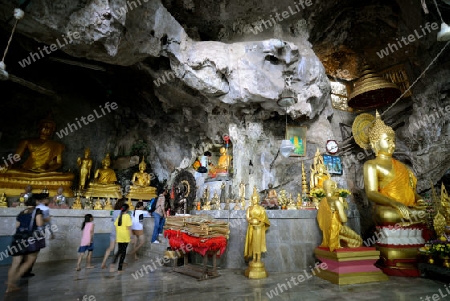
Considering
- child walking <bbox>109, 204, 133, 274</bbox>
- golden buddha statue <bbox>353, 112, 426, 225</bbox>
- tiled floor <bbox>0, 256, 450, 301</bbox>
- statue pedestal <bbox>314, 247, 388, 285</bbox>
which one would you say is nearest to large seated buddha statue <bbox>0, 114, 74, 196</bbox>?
tiled floor <bbox>0, 256, 450, 301</bbox>

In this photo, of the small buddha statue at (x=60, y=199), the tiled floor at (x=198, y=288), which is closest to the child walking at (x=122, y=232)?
the tiled floor at (x=198, y=288)

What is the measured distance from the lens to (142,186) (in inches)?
433

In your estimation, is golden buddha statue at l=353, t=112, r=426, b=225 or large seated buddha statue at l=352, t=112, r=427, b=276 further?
golden buddha statue at l=353, t=112, r=426, b=225

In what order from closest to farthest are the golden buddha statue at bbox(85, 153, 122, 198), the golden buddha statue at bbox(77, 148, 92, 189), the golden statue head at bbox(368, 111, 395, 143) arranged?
the golden statue head at bbox(368, 111, 395, 143)
the golden buddha statue at bbox(85, 153, 122, 198)
the golden buddha statue at bbox(77, 148, 92, 189)

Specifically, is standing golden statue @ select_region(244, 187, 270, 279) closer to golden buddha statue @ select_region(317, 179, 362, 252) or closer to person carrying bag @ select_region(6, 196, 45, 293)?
golden buddha statue @ select_region(317, 179, 362, 252)

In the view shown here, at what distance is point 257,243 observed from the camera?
492 cm

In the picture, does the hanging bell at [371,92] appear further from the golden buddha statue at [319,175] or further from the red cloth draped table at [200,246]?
the red cloth draped table at [200,246]

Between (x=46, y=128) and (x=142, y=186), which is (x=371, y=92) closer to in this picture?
(x=142, y=186)

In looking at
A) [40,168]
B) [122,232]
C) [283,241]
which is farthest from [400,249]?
[40,168]

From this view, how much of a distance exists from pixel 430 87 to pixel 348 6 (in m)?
4.79

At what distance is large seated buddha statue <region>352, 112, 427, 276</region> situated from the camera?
201 inches

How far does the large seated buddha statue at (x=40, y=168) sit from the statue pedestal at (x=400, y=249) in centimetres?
1027

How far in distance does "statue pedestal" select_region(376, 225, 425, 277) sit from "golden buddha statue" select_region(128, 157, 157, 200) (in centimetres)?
873

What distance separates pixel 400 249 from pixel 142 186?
30.5 ft
